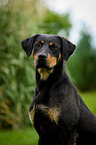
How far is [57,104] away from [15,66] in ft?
12.6

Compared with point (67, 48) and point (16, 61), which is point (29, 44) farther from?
point (16, 61)

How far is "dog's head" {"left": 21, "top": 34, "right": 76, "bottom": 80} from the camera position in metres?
2.97

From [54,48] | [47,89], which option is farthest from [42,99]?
[54,48]

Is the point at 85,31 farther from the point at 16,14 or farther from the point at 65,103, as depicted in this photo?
the point at 65,103

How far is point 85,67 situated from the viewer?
69.5 feet

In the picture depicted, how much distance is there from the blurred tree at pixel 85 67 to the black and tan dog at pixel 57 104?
655 inches

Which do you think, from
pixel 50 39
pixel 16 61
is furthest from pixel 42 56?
pixel 16 61

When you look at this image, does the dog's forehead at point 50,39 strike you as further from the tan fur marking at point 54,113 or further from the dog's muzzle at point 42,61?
the tan fur marking at point 54,113

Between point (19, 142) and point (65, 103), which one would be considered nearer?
point (65, 103)

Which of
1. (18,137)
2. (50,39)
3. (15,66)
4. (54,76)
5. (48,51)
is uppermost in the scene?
(50,39)

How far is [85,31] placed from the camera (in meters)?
23.0

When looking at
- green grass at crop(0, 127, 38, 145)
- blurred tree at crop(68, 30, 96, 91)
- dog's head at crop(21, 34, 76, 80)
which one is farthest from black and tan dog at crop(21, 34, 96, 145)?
blurred tree at crop(68, 30, 96, 91)

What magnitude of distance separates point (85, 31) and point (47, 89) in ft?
69.1

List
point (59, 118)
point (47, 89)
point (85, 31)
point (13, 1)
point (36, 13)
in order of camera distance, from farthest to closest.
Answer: point (85, 31) → point (36, 13) → point (13, 1) → point (47, 89) → point (59, 118)
